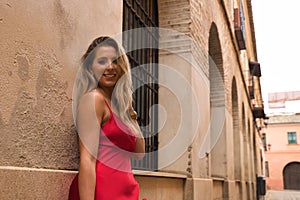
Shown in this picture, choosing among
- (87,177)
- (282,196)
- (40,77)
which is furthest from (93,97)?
(282,196)

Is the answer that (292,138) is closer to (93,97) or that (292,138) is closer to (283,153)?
(283,153)

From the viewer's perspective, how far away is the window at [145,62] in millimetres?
3785

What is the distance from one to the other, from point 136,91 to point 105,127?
2.15 meters

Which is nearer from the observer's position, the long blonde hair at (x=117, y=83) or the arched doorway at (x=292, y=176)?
the long blonde hair at (x=117, y=83)

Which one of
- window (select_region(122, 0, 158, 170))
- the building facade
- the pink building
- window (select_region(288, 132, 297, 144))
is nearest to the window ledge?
the building facade

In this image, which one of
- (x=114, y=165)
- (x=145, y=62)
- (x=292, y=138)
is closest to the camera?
(x=114, y=165)

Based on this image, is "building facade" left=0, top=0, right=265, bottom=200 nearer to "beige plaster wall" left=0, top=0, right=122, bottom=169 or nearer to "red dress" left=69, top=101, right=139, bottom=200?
"beige plaster wall" left=0, top=0, right=122, bottom=169

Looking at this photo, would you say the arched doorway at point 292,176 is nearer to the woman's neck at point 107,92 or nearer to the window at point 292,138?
the window at point 292,138

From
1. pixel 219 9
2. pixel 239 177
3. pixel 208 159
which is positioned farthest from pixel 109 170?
pixel 239 177

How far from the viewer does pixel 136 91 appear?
12.9 ft

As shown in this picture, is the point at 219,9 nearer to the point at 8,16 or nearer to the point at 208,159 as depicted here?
the point at 208,159

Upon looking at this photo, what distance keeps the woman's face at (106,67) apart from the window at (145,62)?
1724 millimetres

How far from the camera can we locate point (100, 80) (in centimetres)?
193

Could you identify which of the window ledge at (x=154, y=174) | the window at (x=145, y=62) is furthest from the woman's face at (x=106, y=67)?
Result: the window at (x=145, y=62)
